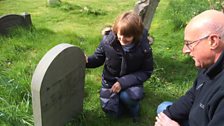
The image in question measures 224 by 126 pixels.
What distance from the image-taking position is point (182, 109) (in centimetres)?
304

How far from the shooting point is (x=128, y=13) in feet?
11.5

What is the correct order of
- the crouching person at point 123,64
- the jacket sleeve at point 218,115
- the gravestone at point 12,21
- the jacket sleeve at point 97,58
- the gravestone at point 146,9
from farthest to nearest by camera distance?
1. the gravestone at point 12,21
2. the gravestone at point 146,9
3. the jacket sleeve at point 97,58
4. the crouching person at point 123,64
5. the jacket sleeve at point 218,115

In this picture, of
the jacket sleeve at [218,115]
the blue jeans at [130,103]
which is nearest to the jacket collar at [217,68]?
the jacket sleeve at [218,115]

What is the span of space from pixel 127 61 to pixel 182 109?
0.81 m

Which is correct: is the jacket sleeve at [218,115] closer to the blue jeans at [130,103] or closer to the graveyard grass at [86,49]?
the blue jeans at [130,103]

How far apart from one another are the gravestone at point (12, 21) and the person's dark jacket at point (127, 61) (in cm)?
215

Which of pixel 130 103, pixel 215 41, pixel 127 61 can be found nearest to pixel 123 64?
pixel 127 61

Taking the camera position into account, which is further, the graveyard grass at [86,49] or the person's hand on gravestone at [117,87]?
the graveyard grass at [86,49]

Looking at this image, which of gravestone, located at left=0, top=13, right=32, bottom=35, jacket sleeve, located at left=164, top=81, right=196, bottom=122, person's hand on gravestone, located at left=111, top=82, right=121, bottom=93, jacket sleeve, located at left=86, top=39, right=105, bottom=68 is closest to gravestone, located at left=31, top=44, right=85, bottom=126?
jacket sleeve, located at left=86, top=39, right=105, bottom=68

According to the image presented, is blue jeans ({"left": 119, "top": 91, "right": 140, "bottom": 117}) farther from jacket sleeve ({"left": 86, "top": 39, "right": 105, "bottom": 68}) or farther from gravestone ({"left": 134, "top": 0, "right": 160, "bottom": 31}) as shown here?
gravestone ({"left": 134, "top": 0, "right": 160, "bottom": 31})

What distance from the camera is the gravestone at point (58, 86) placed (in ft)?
9.80

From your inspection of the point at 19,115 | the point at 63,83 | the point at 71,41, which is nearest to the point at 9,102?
the point at 19,115

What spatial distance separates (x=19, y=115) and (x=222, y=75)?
1973 mm

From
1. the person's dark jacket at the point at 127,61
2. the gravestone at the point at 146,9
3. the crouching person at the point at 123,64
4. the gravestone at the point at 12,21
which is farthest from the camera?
the gravestone at the point at 12,21
